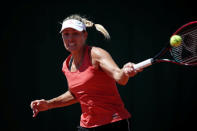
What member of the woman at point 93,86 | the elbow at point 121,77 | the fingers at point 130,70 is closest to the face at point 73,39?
the woman at point 93,86

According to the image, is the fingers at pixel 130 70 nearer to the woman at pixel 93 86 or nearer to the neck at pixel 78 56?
the woman at pixel 93 86

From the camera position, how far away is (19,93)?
4504mm

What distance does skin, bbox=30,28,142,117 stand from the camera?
91.2 inches

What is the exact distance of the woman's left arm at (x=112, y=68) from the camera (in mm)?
2264

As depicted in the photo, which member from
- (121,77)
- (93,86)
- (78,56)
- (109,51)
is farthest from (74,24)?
(109,51)

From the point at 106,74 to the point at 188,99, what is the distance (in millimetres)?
2138

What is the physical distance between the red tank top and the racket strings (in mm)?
536

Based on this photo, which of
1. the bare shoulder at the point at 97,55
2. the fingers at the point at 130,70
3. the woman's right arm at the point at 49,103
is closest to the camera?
the fingers at the point at 130,70

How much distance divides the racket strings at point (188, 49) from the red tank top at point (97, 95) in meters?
0.54

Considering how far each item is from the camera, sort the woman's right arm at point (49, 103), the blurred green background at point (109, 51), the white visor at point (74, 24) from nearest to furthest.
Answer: the white visor at point (74, 24), the woman's right arm at point (49, 103), the blurred green background at point (109, 51)

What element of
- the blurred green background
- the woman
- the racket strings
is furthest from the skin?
the blurred green background

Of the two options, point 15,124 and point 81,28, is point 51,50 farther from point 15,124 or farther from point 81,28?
point 81,28

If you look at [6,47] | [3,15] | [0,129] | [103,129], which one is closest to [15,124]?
[0,129]

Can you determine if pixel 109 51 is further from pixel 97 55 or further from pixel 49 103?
pixel 97 55
